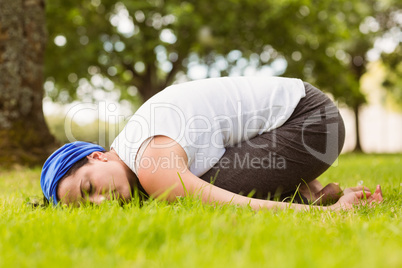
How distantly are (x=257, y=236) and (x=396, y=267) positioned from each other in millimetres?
503

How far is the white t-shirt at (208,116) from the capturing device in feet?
7.64

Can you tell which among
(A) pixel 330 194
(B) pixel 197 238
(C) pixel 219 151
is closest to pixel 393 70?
(A) pixel 330 194

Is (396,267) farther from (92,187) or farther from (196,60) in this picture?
(196,60)

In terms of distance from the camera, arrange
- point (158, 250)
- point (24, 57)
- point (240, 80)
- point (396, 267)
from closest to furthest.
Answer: point (396, 267)
point (158, 250)
point (240, 80)
point (24, 57)

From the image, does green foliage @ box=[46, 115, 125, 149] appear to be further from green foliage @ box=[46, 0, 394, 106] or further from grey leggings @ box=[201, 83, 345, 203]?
grey leggings @ box=[201, 83, 345, 203]

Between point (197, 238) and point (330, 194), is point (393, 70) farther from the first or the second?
point (197, 238)

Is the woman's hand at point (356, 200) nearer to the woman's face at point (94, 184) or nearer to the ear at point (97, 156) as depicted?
the woman's face at point (94, 184)

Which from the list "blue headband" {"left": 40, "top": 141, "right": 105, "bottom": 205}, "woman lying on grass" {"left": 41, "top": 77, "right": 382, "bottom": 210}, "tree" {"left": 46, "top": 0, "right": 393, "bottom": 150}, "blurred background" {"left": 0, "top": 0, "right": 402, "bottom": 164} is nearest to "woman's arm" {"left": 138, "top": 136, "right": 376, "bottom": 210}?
"woman lying on grass" {"left": 41, "top": 77, "right": 382, "bottom": 210}

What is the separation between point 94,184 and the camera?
2338mm

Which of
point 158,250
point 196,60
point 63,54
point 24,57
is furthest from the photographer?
point 196,60

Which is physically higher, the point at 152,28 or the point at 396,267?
the point at 152,28

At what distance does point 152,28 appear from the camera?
38.4 feet

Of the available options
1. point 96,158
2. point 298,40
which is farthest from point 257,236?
point 298,40

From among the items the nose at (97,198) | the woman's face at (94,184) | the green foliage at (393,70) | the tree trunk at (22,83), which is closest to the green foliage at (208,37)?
the tree trunk at (22,83)
